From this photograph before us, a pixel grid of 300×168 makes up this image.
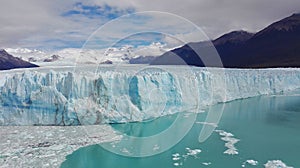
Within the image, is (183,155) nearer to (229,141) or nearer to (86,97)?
(229,141)

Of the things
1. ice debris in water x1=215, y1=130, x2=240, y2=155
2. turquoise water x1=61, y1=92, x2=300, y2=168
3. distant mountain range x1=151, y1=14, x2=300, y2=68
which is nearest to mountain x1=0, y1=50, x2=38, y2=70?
turquoise water x1=61, y1=92, x2=300, y2=168

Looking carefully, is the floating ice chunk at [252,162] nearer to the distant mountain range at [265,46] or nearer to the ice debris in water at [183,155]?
the ice debris in water at [183,155]

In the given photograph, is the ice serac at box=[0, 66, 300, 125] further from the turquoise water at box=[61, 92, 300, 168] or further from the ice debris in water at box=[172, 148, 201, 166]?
the ice debris in water at box=[172, 148, 201, 166]

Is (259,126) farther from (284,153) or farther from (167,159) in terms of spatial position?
(167,159)

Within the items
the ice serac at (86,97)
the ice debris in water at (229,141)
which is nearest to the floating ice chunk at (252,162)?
the ice debris in water at (229,141)

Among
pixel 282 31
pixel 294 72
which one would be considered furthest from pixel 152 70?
pixel 282 31

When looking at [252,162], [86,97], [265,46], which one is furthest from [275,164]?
[265,46]

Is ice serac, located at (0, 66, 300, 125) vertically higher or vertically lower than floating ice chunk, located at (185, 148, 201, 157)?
higher
